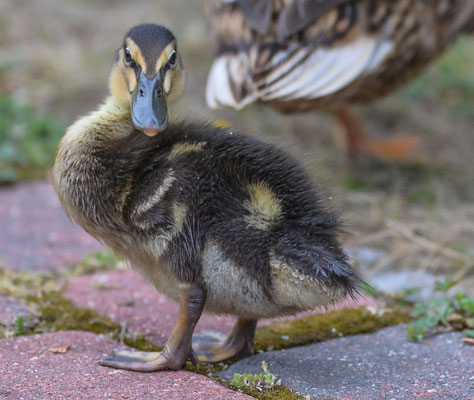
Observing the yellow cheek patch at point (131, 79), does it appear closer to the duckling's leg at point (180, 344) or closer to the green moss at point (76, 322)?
the duckling's leg at point (180, 344)

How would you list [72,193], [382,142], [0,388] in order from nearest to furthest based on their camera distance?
1. [0,388]
2. [72,193]
3. [382,142]

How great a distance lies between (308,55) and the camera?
2.91 metres

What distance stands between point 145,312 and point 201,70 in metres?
3.80

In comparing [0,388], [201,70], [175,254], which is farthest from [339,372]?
[201,70]

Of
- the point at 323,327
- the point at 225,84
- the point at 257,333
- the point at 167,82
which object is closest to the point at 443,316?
the point at 323,327

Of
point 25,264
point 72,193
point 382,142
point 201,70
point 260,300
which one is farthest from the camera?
point 201,70

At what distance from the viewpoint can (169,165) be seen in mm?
1829

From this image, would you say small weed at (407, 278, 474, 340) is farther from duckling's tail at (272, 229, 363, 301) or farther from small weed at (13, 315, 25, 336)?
small weed at (13, 315, 25, 336)

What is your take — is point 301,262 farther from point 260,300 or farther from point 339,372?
point 339,372

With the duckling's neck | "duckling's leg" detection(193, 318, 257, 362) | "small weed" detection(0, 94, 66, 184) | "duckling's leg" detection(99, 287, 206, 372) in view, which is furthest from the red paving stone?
"small weed" detection(0, 94, 66, 184)

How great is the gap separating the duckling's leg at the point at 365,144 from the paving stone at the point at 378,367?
2.29 m

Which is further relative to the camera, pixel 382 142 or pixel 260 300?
pixel 382 142

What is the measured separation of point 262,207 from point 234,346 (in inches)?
17.6

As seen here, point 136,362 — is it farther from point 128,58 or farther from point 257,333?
point 128,58
